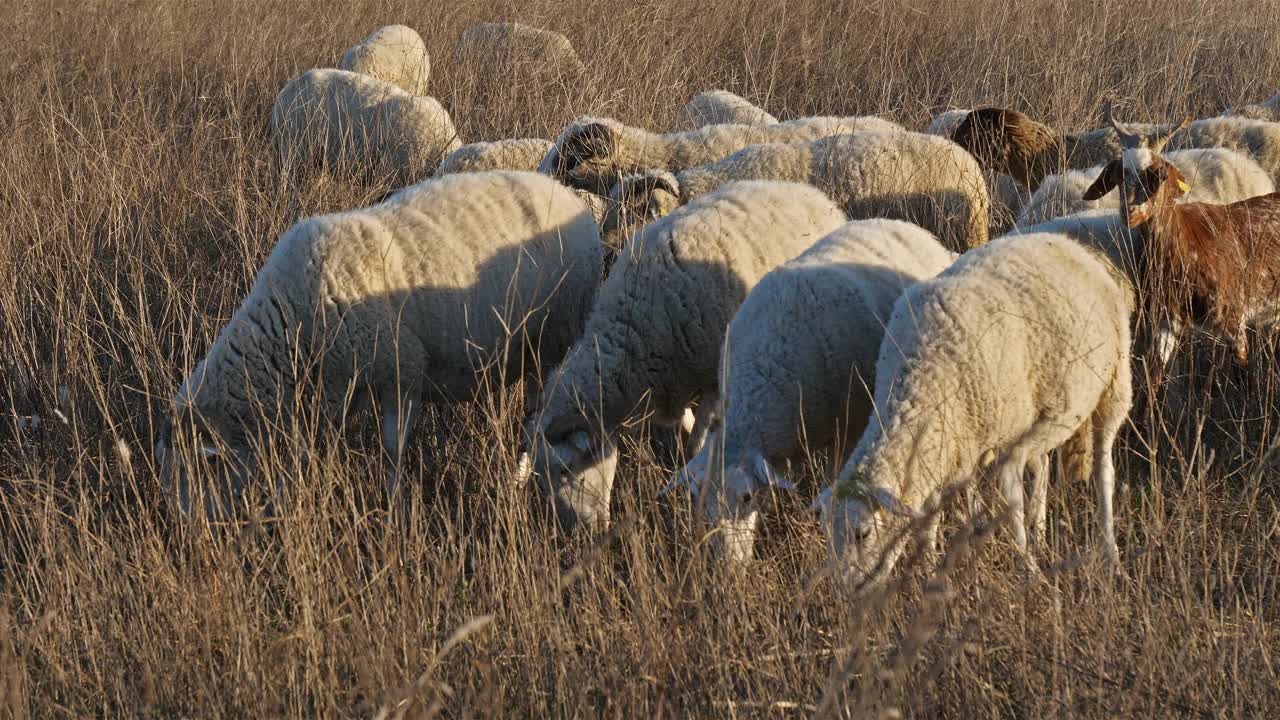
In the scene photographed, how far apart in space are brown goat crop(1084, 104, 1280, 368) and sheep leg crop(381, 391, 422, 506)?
95.5 inches

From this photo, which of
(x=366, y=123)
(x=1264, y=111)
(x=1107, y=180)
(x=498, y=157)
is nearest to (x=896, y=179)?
(x=1107, y=180)

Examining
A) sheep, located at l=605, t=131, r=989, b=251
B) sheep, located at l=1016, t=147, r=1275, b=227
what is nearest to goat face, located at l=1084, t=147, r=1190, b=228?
sheep, located at l=1016, t=147, r=1275, b=227

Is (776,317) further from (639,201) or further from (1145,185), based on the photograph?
(639,201)

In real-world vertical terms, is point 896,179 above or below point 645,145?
above

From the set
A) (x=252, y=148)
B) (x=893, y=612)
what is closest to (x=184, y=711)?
(x=893, y=612)

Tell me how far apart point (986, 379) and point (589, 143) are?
10.9 ft

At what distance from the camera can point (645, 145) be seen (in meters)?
6.44

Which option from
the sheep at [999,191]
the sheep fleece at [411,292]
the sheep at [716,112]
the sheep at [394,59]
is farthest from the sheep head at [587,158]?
the sheep at [394,59]

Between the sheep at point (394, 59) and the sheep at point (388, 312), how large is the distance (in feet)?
18.8

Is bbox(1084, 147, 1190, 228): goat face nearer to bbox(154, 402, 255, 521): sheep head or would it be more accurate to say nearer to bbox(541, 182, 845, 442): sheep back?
bbox(541, 182, 845, 442): sheep back

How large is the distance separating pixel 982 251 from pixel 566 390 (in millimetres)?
1449

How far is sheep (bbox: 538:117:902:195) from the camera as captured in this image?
6.05m

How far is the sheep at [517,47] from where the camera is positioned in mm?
9766

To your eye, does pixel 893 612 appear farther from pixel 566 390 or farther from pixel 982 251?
pixel 566 390
